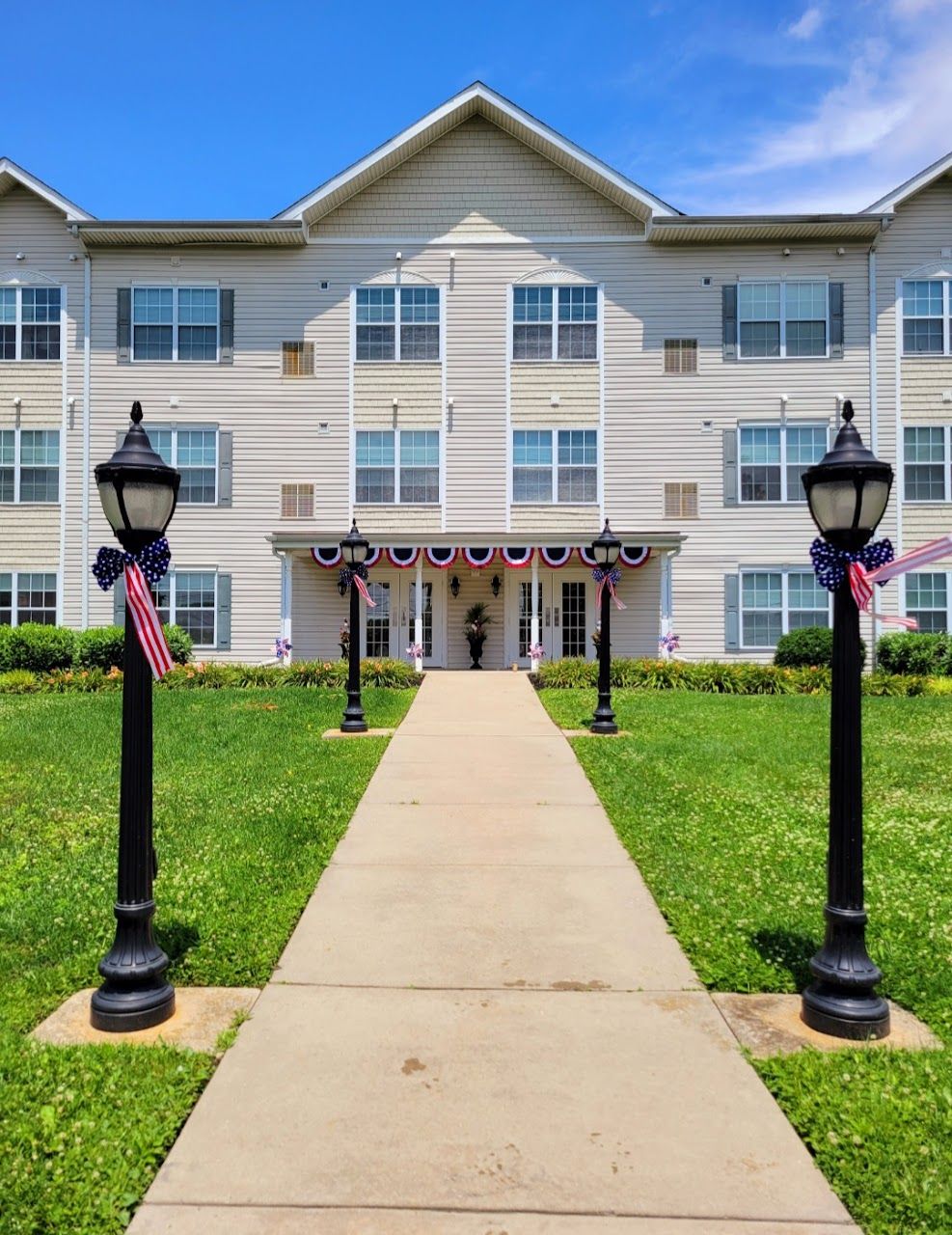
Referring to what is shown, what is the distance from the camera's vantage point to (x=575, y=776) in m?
9.56

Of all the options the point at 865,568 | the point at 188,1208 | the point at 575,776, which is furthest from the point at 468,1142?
the point at 575,776

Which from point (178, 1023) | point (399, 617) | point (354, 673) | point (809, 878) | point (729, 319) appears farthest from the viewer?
point (399, 617)

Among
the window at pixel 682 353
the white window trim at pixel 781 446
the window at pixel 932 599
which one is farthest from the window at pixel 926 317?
the window at pixel 932 599

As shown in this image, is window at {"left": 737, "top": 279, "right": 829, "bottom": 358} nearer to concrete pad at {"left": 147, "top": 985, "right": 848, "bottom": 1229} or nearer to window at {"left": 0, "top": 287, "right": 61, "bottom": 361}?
window at {"left": 0, "top": 287, "right": 61, "bottom": 361}

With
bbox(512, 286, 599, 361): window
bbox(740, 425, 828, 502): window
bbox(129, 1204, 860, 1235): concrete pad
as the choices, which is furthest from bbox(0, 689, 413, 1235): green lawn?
bbox(740, 425, 828, 502): window

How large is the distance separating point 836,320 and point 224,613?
49.9 feet

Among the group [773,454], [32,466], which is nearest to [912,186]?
[773,454]

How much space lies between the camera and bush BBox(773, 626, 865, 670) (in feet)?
62.6

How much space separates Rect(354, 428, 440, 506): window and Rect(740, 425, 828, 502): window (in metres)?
7.00

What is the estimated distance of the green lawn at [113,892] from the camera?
3.14 metres

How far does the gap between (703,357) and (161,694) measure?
13.7m

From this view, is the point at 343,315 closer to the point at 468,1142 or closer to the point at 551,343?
the point at 551,343

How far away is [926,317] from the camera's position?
2028cm

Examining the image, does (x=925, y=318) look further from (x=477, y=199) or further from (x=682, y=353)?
(x=477, y=199)
